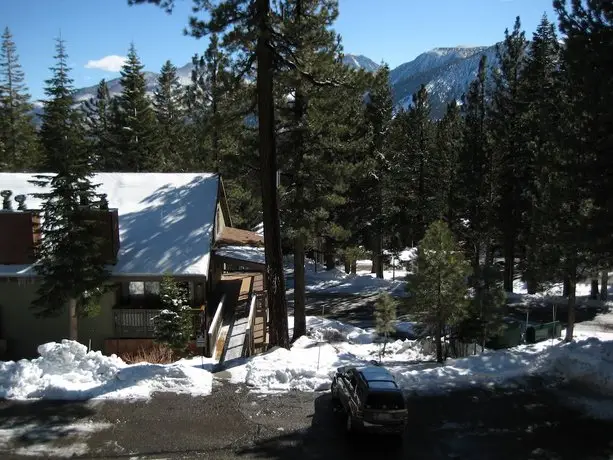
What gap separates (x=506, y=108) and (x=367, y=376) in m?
34.3

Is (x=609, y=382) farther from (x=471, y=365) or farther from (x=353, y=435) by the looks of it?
(x=353, y=435)

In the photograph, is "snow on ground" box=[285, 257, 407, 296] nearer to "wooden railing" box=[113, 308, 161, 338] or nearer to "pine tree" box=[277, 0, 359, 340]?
"pine tree" box=[277, 0, 359, 340]

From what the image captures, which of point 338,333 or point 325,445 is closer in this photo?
point 325,445

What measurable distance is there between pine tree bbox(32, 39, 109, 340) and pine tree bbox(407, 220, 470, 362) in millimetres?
10108

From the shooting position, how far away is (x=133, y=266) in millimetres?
18484

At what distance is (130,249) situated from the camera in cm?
1927

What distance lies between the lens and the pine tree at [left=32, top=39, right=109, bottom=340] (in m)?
15.8

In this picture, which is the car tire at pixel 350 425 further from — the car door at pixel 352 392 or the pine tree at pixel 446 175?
the pine tree at pixel 446 175

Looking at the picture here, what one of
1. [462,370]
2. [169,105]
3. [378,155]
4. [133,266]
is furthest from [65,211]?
[169,105]

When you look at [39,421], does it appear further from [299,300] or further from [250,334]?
[299,300]

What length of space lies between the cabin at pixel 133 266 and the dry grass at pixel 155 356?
2.15 ft

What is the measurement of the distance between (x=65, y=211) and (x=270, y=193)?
19.9ft

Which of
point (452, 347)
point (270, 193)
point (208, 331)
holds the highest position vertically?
point (270, 193)

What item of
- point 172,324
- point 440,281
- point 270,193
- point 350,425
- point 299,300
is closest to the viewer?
point 350,425
